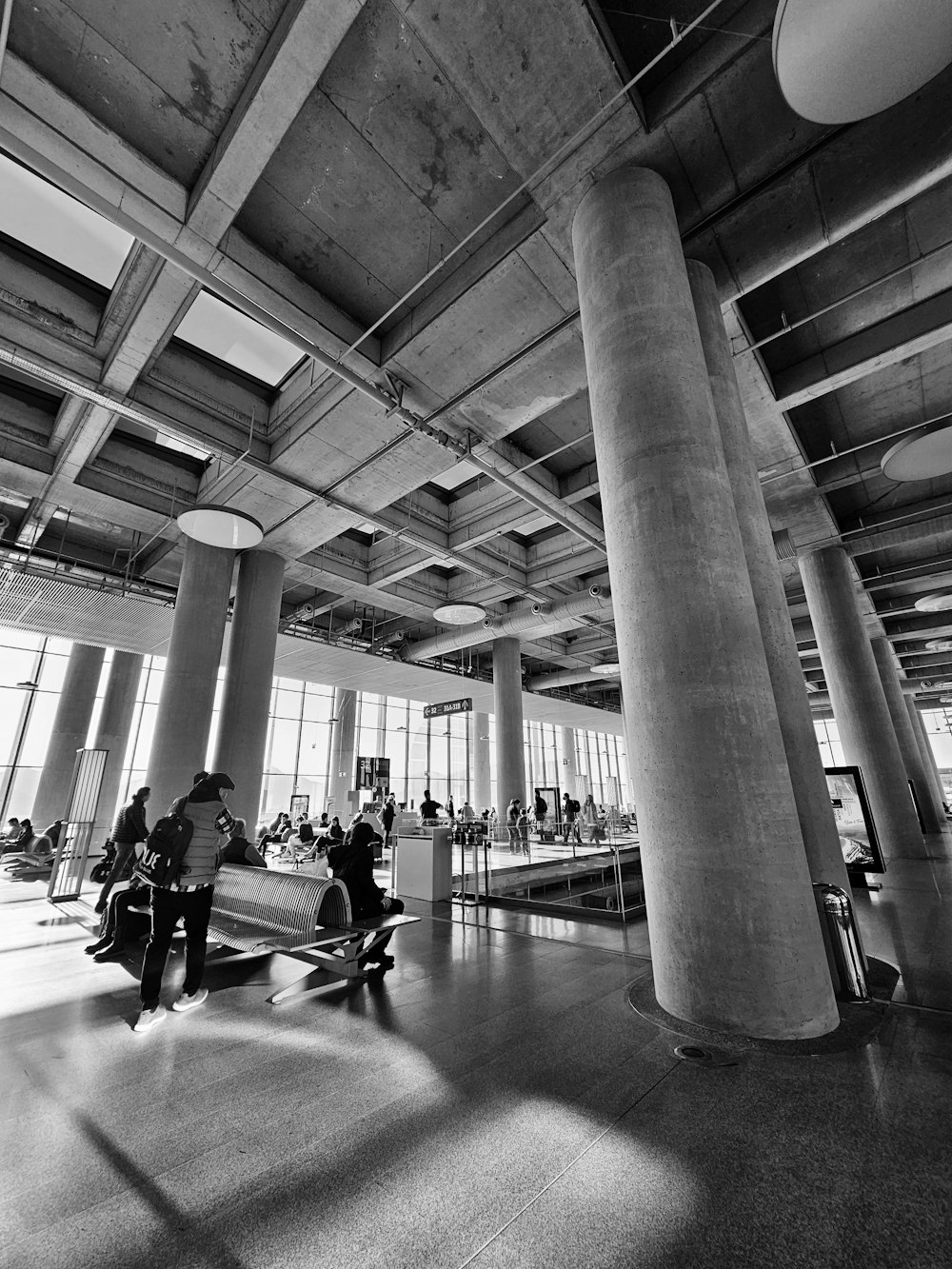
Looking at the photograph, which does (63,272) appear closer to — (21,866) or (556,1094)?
(556,1094)

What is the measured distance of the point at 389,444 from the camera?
928cm

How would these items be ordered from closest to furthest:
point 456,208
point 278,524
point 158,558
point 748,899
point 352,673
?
point 748,899 → point 456,208 → point 278,524 → point 158,558 → point 352,673

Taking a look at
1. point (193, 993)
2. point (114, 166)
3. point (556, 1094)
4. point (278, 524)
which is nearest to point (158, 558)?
point (278, 524)

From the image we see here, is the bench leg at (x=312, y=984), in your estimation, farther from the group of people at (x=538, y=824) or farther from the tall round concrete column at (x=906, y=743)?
the tall round concrete column at (x=906, y=743)

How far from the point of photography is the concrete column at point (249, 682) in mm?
11039

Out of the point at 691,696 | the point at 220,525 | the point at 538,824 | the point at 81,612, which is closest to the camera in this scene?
the point at 691,696

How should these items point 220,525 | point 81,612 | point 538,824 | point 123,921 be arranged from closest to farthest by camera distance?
1. point 123,921
2. point 220,525
3. point 81,612
4. point 538,824

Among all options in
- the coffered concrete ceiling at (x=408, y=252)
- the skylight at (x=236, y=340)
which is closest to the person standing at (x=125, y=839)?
the coffered concrete ceiling at (x=408, y=252)

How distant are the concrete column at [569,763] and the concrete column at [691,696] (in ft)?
123

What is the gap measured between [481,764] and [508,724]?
1218 centimetres

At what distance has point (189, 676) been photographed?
35.3 ft

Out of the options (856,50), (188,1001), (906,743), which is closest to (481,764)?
(906,743)

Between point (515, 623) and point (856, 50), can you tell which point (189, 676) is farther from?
point (856, 50)

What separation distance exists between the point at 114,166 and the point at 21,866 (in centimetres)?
1337
